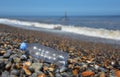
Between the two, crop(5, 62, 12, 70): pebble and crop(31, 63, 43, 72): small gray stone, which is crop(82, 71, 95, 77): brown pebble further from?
crop(5, 62, 12, 70): pebble

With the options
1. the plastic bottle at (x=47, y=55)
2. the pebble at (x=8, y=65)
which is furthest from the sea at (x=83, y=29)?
the pebble at (x=8, y=65)

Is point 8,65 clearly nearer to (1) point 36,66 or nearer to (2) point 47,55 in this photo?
(1) point 36,66

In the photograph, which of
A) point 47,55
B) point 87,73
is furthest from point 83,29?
point 87,73

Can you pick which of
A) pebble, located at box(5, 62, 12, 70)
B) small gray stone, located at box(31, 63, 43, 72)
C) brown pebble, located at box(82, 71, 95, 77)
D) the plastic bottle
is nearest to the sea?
the plastic bottle

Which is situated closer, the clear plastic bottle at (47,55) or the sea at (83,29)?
the clear plastic bottle at (47,55)

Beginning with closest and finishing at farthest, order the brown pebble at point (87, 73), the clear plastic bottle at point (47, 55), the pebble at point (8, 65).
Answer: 1. the pebble at point (8, 65)
2. the brown pebble at point (87, 73)
3. the clear plastic bottle at point (47, 55)

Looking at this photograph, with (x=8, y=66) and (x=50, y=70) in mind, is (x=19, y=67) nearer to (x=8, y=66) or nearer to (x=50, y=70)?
(x=8, y=66)

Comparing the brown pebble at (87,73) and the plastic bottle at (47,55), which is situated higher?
the plastic bottle at (47,55)

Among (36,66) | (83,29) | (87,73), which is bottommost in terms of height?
(83,29)

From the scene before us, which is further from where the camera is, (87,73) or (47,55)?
(47,55)

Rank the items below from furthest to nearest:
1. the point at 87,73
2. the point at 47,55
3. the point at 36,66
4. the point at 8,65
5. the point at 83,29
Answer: the point at 83,29 < the point at 47,55 < the point at 87,73 < the point at 36,66 < the point at 8,65

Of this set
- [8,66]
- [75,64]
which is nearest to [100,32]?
[75,64]

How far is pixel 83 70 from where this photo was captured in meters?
5.73

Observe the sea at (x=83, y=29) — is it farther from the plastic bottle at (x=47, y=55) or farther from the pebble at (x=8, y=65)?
the pebble at (x=8, y=65)
